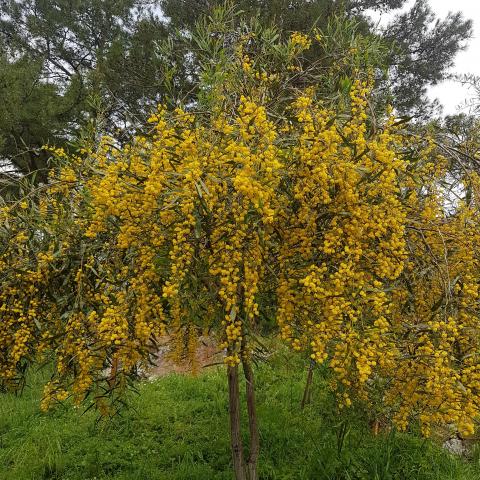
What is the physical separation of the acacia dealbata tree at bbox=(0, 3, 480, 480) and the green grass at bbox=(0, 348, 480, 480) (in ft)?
4.49

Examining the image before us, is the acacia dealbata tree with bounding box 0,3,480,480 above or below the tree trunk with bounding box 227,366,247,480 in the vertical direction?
above

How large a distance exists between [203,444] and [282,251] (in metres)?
3.41

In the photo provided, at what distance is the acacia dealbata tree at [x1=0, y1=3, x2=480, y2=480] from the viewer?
220cm

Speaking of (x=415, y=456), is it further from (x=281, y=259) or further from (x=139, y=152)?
(x=139, y=152)

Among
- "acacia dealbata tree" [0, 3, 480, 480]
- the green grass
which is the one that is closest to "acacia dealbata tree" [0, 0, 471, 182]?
the green grass

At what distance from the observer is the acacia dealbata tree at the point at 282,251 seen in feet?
7.23

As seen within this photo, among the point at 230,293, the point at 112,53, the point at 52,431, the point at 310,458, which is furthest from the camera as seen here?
the point at 112,53

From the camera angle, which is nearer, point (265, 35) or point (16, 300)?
point (16, 300)

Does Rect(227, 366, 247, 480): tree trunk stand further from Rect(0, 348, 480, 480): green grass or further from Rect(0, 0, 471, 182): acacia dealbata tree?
Rect(0, 0, 471, 182): acacia dealbata tree

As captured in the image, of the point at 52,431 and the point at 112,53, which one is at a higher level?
the point at 112,53

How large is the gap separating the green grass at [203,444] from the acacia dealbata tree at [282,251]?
4.49 feet

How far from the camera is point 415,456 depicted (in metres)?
4.40

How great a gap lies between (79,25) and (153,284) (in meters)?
13.2

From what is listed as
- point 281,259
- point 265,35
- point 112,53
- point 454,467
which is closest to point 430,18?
point 112,53
